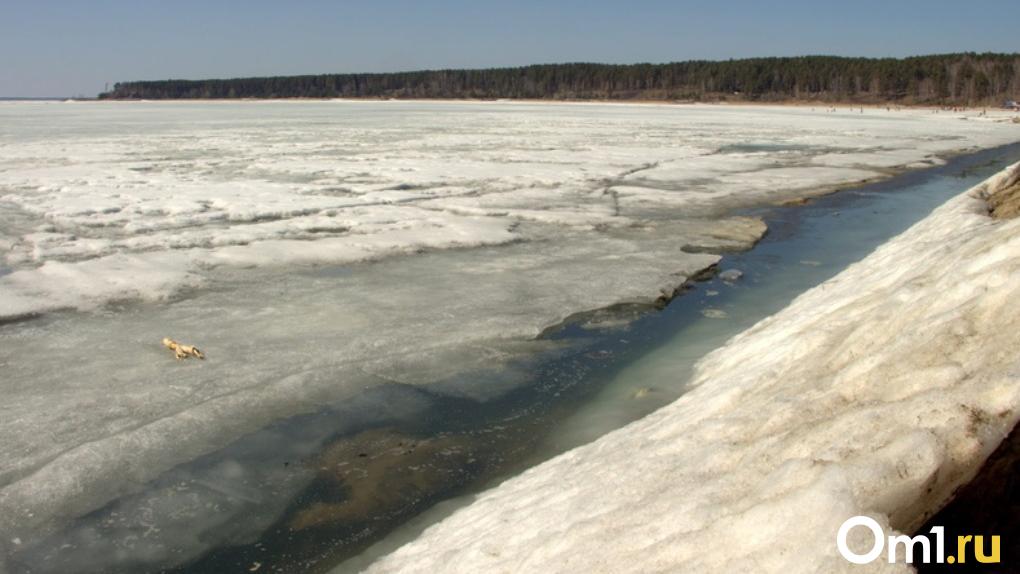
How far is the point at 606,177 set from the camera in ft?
53.8

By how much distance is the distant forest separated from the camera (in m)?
89.4

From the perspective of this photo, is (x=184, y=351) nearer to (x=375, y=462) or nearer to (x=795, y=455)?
(x=375, y=462)

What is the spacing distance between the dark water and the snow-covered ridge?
39 centimetres

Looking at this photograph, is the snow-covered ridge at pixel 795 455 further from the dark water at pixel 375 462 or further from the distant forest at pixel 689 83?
the distant forest at pixel 689 83

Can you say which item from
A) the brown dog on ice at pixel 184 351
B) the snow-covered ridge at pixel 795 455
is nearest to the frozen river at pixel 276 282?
the brown dog on ice at pixel 184 351

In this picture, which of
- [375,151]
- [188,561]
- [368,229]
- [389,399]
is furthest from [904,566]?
[375,151]

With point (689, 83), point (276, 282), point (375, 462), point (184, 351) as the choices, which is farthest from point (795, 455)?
point (689, 83)

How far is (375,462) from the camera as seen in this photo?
4371 mm

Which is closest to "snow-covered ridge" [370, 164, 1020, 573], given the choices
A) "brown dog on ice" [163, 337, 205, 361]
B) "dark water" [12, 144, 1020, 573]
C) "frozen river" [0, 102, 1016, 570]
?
"dark water" [12, 144, 1020, 573]

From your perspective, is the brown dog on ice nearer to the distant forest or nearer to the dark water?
the dark water

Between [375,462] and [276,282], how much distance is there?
3715 millimetres

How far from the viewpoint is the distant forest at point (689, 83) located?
89375 millimetres

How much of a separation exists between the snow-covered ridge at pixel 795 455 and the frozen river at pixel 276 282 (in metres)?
1.40

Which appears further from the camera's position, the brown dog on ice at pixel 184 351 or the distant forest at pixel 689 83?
the distant forest at pixel 689 83
